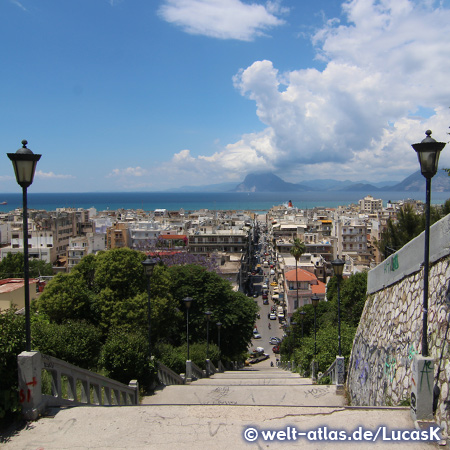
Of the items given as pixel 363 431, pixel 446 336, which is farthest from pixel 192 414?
pixel 446 336

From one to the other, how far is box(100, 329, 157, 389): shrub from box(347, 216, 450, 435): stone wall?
5447mm

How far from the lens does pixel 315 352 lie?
53.3 ft

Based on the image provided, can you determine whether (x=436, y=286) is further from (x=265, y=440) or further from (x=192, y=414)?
(x=192, y=414)

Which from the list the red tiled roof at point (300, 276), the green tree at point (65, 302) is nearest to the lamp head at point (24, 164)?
the green tree at point (65, 302)

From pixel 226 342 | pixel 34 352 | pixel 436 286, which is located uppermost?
pixel 436 286

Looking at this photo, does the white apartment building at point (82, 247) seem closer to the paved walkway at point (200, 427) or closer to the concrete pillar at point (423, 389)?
the paved walkway at point (200, 427)

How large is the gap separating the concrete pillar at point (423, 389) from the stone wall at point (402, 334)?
0.14m

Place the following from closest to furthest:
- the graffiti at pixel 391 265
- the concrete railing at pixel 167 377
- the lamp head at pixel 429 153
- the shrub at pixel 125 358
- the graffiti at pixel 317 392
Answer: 1. the lamp head at pixel 429 153
2. the graffiti at pixel 391 265
3. the shrub at pixel 125 358
4. the graffiti at pixel 317 392
5. the concrete railing at pixel 167 377

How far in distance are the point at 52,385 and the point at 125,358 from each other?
3.73 meters

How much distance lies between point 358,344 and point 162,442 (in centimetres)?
723

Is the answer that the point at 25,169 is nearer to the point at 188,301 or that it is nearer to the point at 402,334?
the point at 402,334

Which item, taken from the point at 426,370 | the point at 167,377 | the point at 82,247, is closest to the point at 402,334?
the point at 426,370

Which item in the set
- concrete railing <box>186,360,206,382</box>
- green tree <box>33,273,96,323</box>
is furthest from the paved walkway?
green tree <box>33,273,96,323</box>

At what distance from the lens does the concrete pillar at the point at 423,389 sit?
5.71 m
